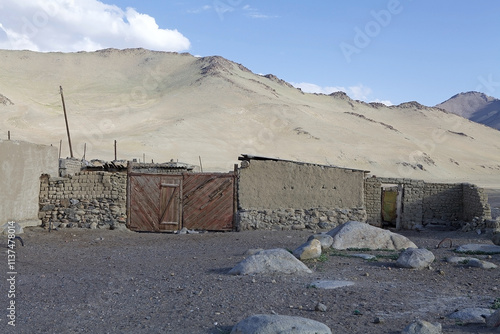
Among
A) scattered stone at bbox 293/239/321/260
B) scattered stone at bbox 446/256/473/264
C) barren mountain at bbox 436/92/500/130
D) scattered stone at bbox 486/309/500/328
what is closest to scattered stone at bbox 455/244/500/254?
scattered stone at bbox 446/256/473/264

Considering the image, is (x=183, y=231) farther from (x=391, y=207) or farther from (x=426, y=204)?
(x=426, y=204)

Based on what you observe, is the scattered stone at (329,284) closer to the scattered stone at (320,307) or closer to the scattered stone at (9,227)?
the scattered stone at (320,307)

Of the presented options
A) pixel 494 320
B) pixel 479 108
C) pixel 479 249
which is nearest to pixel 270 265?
pixel 494 320

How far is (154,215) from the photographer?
53.5ft

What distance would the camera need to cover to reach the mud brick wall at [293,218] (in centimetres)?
1636

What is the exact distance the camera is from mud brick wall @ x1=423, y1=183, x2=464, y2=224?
17797 mm

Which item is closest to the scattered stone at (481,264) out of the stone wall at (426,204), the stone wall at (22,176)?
the stone wall at (426,204)

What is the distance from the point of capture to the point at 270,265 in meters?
8.53

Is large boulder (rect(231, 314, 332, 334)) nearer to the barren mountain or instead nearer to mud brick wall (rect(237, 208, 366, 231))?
Result: mud brick wall (rect(237, 208, 366, 231))

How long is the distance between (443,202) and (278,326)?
46.4ft

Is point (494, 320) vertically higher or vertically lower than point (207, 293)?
higher

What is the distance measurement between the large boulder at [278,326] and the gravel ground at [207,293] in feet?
1.58

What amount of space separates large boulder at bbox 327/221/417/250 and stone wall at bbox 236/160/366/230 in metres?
4.38

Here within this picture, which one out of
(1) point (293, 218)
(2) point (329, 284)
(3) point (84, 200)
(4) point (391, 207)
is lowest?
(2) point (329, 284)
